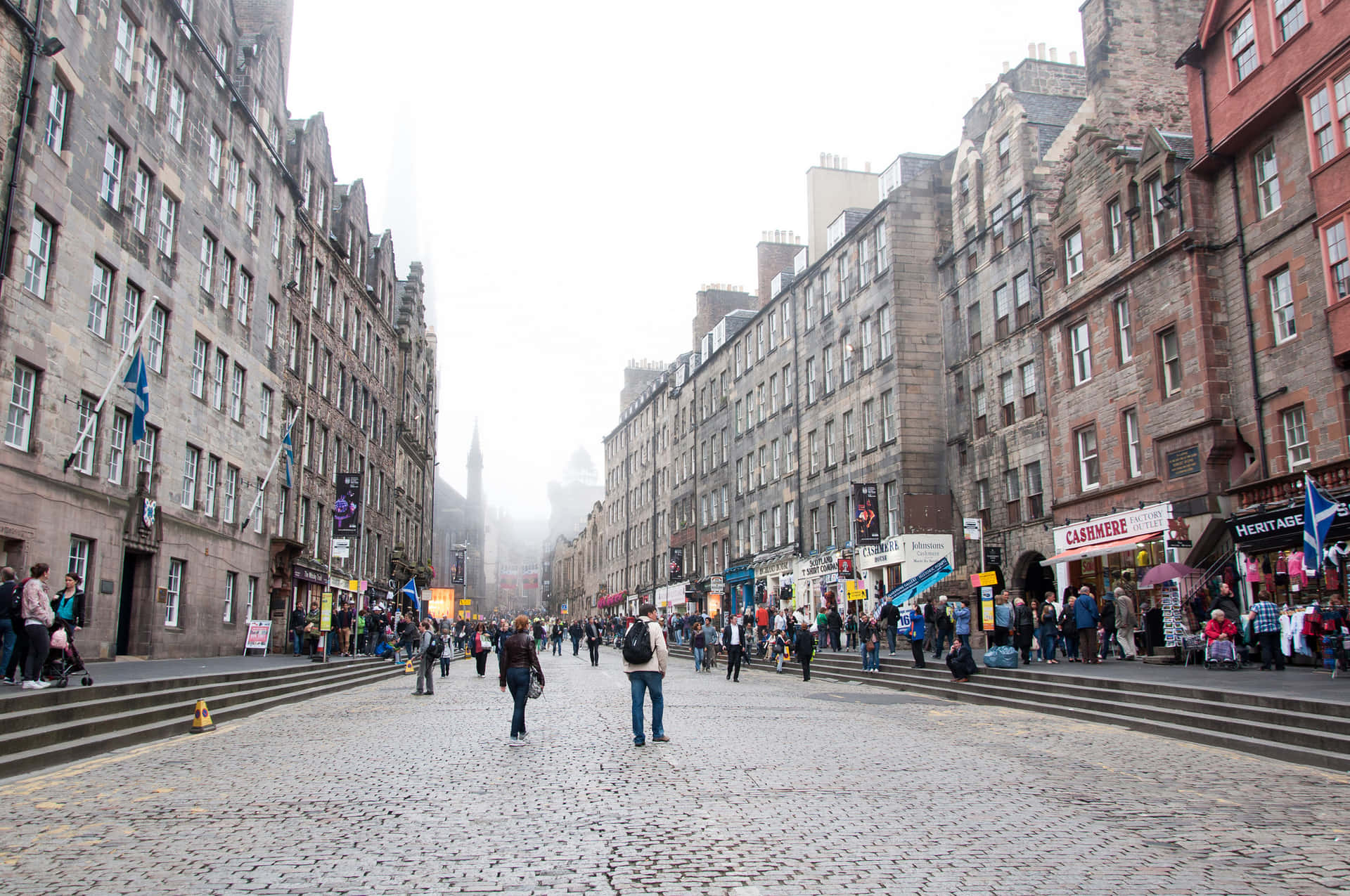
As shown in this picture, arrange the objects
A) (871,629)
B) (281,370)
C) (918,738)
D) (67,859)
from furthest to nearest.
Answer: (281,370) < (871,629) < (918,738) < (67,859)

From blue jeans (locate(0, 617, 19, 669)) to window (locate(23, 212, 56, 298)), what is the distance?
7.75 m

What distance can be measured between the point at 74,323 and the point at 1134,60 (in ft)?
92.6

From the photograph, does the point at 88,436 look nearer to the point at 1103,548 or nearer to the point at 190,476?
the point at 190,476

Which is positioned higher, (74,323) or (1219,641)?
(74,323)

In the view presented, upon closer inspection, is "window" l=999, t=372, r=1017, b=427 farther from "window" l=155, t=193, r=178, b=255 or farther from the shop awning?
"window" l=155, t=193, r=178, b=255

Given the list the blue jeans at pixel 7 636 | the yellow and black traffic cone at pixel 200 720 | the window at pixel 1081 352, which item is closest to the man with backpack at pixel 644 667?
the yellow and black traffic cone at pixel 200 720

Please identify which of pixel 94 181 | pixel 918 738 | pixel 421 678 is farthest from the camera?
pixel 421 678

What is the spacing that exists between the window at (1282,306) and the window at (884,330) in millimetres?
17335

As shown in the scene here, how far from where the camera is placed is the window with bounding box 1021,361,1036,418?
3095 cm

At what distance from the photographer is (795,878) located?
6.04 meters

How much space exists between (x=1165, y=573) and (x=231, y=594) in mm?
24851

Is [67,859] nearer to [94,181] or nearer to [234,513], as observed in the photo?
[94,181]

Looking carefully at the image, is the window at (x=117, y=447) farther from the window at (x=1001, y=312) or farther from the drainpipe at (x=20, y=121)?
the window at (x=1001, y=312)

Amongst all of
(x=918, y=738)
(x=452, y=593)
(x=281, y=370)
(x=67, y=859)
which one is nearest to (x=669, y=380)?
(x=452, y=593)
